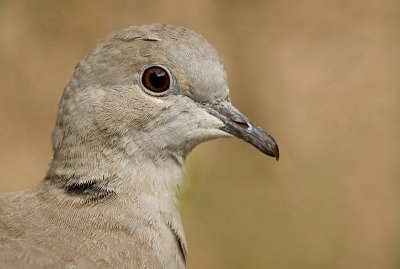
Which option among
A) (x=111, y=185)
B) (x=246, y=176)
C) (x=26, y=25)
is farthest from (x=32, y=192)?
(x=26, y=25)

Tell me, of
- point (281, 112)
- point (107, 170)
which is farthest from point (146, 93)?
point (281, 112)

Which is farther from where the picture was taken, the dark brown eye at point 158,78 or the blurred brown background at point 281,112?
the blurred brown background at point 281,112

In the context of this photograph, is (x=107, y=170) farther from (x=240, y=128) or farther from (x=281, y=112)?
(x=281, y=112)

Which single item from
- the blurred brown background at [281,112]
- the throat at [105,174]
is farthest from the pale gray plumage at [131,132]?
the blurred brown background at [281,112]

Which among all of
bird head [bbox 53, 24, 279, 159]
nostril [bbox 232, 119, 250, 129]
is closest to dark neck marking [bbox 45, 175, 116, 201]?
bird head [bbox 53, 24, 279, 159]

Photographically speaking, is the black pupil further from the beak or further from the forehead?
the beak

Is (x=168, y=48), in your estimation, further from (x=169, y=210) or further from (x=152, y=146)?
(x=169, y=210)

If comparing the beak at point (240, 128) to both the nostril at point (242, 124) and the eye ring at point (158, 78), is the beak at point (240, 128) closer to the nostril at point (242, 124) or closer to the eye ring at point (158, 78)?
the nostril at point (242, 124)
